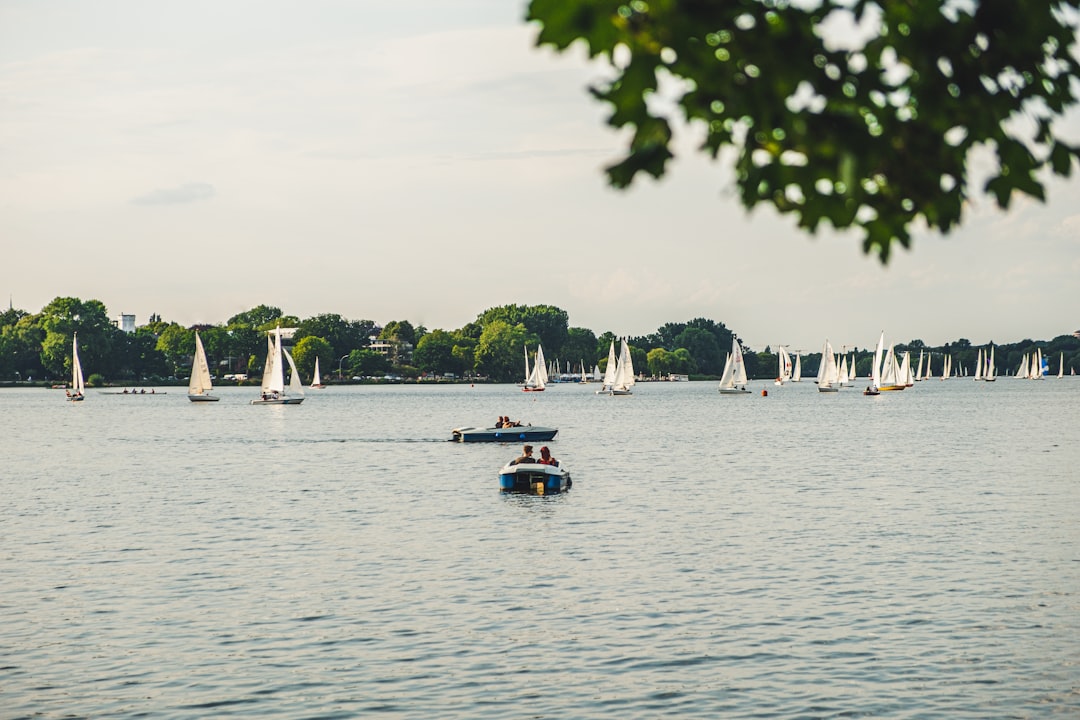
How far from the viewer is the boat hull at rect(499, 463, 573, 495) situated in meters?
67.0

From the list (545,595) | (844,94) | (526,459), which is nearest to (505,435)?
(526,459)

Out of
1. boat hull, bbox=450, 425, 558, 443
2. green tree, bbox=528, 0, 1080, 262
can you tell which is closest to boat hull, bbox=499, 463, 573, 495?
boat hull, bbox=450, 425, 558, 443

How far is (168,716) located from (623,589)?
15882mm

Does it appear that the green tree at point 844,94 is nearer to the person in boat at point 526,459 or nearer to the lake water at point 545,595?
the lake water at point 545,595

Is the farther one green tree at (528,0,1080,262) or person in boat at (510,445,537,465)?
person in boat at (510,445,537,465)

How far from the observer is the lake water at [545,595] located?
28.2 meters

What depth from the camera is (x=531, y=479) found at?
220 ft

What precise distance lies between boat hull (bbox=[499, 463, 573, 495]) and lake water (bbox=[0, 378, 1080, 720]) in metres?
1.07

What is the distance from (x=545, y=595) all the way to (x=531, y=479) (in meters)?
28.4

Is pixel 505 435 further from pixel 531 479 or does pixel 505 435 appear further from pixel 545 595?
pixel 545 595

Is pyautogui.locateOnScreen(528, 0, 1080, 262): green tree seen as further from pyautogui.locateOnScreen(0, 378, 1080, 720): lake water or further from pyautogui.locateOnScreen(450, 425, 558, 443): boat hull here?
pyautogui.locateOnScreen(450, 425, 558, 443): boat hull

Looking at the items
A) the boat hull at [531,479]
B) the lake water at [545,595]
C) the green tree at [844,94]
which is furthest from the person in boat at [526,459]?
the green tree at [844,94]

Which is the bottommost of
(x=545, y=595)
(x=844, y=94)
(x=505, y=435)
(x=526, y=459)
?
(x=545, y=595)

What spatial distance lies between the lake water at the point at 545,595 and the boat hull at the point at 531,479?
3.51 feet
